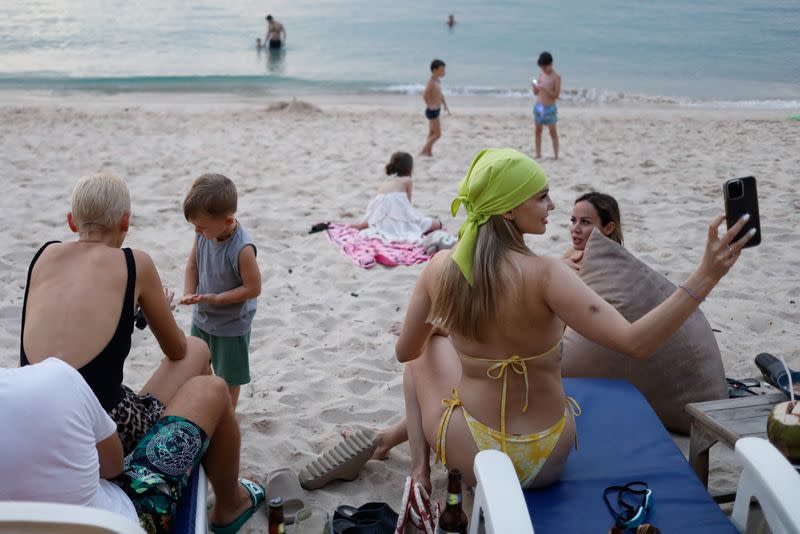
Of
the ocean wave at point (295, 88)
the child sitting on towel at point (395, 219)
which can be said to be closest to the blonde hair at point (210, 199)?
the child sitting on towel at point (395, 219)

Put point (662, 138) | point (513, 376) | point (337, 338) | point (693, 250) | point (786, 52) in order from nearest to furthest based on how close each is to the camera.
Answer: point (513, 376), point (337, 338), point (693, 250), point (662, 138), point (786, 52)

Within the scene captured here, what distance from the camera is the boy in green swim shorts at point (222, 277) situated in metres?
3.35

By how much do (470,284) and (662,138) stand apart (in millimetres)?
9073

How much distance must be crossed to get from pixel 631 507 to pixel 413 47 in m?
26.2

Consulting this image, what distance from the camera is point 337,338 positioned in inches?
187

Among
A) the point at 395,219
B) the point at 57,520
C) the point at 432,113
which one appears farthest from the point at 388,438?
the point at 432,113

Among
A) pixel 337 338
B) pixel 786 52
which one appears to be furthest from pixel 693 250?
pixel 786 52

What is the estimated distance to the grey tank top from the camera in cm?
357

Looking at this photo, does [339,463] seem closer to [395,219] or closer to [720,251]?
[720,251]

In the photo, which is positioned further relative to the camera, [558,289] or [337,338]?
[337,338]

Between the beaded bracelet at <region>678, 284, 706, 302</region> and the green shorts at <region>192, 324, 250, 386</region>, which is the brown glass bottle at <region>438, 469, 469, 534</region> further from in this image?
the green shorts at <region>192, 324, 250, 386</region>

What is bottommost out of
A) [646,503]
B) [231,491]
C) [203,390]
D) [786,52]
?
[231,491]

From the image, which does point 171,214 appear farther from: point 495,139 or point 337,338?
point 495,139

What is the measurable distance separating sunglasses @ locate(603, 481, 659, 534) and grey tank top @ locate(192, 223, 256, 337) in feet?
6.40
